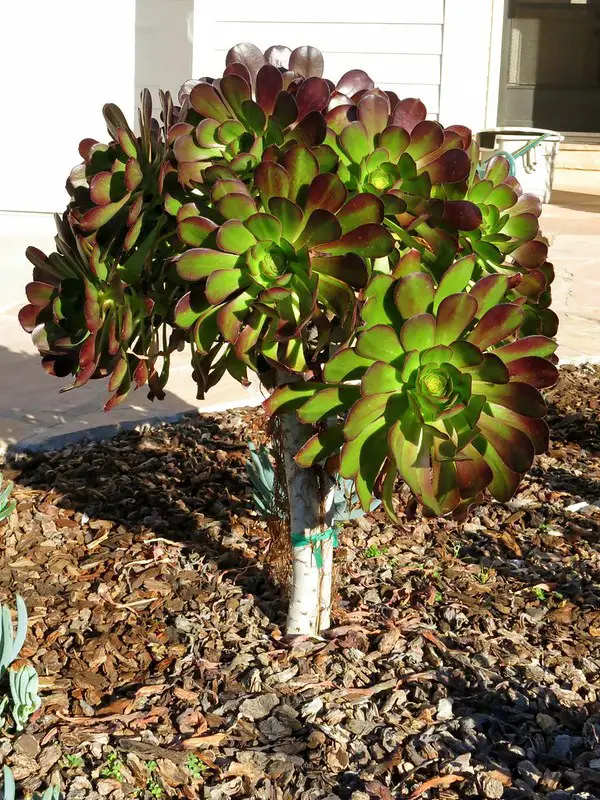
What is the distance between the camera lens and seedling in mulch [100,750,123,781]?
5.81 feet

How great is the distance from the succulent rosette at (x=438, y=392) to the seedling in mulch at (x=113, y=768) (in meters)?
0.70

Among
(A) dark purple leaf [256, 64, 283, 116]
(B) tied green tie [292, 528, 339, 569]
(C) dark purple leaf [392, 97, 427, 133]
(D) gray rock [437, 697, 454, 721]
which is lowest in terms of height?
(D) gray rock [437, 697, 454, 721]

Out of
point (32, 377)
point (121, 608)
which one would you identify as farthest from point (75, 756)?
point (32, 377)

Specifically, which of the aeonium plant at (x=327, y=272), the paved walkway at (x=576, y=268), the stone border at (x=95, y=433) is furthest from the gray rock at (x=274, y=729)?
the paved walkway at (x=576, y=268)

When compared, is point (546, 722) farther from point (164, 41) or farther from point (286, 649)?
point (164, 41)

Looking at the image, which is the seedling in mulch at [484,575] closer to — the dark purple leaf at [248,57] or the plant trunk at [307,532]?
the plant trunk at [307,532]

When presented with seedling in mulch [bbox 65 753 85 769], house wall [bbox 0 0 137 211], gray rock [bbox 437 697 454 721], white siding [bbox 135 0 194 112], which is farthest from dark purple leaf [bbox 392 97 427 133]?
house wall [bbox 0 0 137 211]

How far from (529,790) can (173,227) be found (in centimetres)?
114

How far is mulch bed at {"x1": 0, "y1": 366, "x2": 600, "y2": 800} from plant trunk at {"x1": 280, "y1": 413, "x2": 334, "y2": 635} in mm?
57

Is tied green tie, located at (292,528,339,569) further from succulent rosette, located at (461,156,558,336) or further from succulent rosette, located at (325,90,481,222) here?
succulent rosette, located at (325,90,481,222)

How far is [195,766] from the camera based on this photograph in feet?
5.97

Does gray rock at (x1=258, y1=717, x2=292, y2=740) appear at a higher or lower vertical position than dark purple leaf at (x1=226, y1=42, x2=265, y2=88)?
lower

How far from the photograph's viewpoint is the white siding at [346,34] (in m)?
7.64

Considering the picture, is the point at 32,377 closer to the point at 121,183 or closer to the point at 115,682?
the point at 115,682
